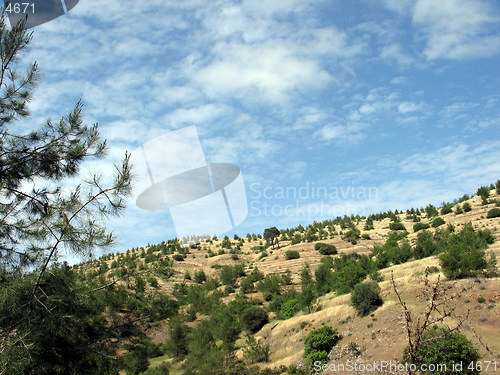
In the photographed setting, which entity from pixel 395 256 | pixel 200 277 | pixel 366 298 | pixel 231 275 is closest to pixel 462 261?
pixel 366 298

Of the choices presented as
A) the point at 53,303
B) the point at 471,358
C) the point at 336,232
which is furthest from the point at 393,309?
the point at 336,232

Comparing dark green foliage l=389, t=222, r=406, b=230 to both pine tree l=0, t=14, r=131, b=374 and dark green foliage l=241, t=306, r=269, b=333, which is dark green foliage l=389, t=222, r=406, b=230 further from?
pine tree l=0, t=14, r=131, b=374

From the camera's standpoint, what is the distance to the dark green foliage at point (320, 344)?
3023 cm

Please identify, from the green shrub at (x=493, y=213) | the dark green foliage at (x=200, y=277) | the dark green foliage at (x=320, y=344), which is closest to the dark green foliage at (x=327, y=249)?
the dark green foliage at (x=200, y=277)

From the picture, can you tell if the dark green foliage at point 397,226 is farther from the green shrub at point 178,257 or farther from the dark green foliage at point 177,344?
the dark green foliage at point 177,344

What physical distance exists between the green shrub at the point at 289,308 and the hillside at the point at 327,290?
0.87 meters

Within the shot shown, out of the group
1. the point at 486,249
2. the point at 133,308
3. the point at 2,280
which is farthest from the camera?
the point at 486,249

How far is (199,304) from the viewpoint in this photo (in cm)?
5566

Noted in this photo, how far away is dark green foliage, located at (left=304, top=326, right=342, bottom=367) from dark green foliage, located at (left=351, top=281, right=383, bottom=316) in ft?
11.4

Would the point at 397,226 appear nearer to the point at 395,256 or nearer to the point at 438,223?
the point at 438,223

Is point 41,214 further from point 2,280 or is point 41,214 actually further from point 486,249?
point 486,249

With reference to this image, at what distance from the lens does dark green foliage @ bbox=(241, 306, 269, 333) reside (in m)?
46.3

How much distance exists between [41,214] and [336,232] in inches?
3053

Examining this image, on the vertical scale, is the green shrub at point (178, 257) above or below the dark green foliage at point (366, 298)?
above
